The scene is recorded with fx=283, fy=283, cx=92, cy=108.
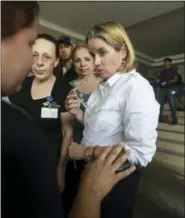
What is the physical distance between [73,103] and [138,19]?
54 centimetres

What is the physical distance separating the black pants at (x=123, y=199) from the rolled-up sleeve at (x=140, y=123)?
4 cm

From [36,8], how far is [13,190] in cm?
16

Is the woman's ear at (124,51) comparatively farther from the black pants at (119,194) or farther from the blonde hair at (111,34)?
the black pants at (119,194)

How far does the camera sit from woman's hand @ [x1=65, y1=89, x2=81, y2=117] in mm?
494

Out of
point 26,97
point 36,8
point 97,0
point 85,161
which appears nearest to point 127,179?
point 85,161

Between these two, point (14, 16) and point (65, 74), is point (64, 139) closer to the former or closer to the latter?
point (65, 74)

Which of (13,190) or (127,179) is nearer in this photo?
(13,190)

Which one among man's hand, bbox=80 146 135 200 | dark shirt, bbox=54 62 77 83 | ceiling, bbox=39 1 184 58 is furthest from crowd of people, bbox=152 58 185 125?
man's hand, bbox=80 146 135 200

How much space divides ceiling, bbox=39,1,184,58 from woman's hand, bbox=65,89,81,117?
0.13 metres

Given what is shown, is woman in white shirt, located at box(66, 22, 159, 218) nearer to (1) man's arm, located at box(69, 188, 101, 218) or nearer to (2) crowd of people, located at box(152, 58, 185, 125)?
(1) man's arm, located at box(69, 188, 101, 218)

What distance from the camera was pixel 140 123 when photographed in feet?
1.43

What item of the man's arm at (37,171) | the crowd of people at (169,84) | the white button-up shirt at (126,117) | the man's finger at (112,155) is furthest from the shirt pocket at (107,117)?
the crowd of people at (169,84)

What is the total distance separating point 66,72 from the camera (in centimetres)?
57

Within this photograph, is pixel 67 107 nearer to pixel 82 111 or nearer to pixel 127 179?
pixel 82 111
